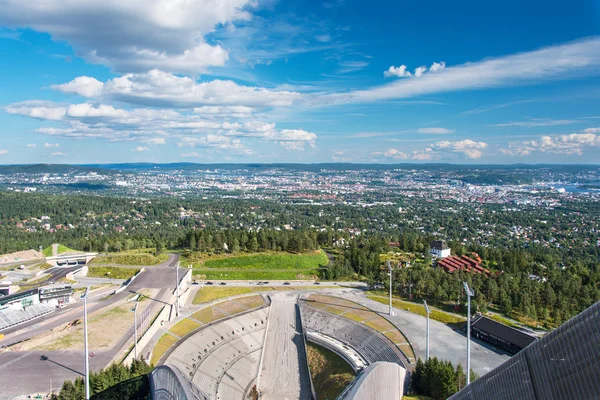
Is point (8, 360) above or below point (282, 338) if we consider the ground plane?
above

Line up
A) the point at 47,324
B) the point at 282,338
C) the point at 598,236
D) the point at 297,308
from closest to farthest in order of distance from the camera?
the point at 47,324 < the point at 282,338 < the point at 297,308 < the point at 598,236

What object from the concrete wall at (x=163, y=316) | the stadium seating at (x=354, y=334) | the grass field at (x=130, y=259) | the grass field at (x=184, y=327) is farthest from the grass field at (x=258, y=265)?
the grass field at (x=184, y=327)

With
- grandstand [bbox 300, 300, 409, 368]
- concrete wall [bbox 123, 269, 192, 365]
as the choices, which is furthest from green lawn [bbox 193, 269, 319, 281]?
grandstand [bbox 300, 300, 409, 368]

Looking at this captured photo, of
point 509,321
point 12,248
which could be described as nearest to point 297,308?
point 509,321

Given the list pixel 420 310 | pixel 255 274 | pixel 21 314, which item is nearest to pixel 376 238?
pixel 255 274

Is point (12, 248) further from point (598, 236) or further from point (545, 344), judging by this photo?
point (598, 236)

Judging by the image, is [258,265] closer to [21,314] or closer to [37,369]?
[21,314]
